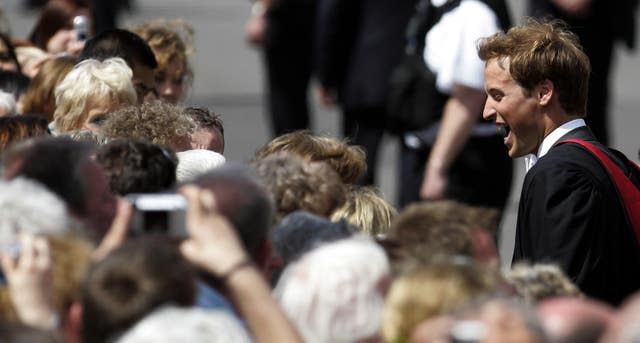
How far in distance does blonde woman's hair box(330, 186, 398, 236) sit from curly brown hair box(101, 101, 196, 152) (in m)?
0.62

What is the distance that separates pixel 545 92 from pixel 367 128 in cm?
390

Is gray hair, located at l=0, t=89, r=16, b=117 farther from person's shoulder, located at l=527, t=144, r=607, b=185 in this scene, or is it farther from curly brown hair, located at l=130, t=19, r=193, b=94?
person's shoulder, located at l=527, t=144, r=607, b=185

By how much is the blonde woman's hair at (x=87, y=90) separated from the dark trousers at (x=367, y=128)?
332 centimetres

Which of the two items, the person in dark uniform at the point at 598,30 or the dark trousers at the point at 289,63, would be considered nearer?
the person in dark uniform at the point at 598,30

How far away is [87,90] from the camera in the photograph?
194 inches

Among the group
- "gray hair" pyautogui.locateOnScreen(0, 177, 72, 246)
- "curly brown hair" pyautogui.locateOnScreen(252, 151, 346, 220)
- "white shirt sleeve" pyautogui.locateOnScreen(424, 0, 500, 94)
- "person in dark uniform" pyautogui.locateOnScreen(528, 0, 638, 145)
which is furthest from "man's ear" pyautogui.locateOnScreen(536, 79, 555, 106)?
"person in dark uniform" pyautogui.locateOnScreen(528, 0, 638, 145)

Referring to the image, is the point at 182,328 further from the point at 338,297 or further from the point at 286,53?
the point at 286,53

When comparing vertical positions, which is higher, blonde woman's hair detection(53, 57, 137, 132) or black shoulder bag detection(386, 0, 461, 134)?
blonde woman's hair detection(53, 57, 137, 132)

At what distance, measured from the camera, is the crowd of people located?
2701 mm

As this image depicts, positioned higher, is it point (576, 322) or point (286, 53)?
point (576, 322)

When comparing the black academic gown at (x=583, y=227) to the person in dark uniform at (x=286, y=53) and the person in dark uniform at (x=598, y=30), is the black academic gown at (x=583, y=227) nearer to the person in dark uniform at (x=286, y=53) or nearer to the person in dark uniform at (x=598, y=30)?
the person in dark uniform at (x=598, y=30)

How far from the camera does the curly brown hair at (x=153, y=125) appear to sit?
4434 mm

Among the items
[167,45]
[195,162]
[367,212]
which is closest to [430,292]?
[367,212]

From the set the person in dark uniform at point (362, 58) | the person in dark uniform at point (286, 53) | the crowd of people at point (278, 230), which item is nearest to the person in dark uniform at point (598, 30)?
the person in dark uniform at point (362, 58)
